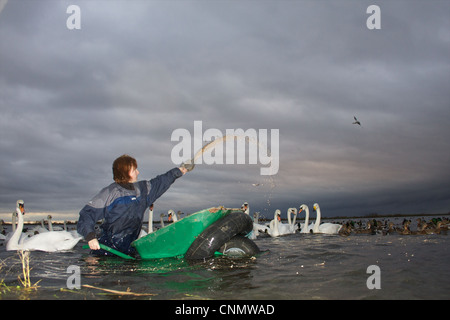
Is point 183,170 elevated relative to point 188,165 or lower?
lower

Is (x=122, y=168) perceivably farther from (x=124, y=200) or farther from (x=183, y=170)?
(x=183, y=170)

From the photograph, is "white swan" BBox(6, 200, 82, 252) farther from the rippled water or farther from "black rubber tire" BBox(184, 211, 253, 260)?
"black rubber tire" BBox(184, 211, 253, 260)

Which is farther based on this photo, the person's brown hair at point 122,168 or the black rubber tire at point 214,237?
the person's brown hair at point 122,168

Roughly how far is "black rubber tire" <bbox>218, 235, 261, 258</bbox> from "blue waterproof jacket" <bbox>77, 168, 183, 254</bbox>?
2024 millimetres

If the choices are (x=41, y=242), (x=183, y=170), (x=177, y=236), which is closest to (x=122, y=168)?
(x=183, y=170)

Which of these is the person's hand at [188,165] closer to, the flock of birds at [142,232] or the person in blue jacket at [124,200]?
the person in blue jacket at [124,200]

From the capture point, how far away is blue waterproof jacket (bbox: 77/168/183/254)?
7374mm

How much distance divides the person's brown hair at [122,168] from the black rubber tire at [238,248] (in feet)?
9.37

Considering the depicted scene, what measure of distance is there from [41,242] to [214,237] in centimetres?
778

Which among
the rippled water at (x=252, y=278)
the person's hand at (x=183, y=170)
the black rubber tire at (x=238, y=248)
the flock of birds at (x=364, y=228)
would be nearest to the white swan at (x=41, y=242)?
the rippled water at (x=252, y=278)

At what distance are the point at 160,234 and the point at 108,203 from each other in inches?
56.2

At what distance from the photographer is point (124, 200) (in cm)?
753

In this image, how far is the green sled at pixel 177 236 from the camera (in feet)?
24.5
